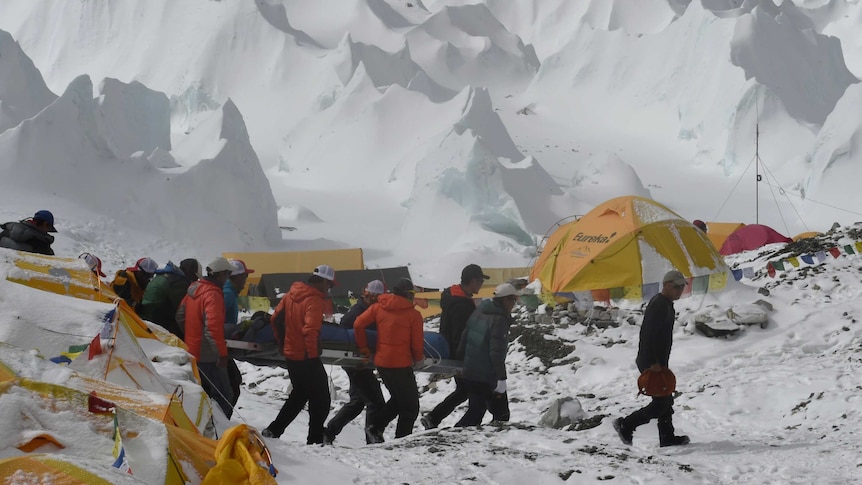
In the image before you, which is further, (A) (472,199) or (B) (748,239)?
(A) (472,199)

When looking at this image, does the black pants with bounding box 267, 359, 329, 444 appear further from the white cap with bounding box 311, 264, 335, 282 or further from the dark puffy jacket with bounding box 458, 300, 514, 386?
the dark puffy jacket with bounding box 458, 300, 514, 386

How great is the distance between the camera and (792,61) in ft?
129

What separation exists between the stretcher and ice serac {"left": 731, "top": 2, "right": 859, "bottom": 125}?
3231 centimetres

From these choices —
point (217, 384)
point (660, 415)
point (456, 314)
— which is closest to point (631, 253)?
point (456, 314)

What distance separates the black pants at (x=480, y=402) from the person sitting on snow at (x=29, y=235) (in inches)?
133

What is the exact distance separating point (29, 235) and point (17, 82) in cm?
2015

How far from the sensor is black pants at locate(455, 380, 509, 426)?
6.67m

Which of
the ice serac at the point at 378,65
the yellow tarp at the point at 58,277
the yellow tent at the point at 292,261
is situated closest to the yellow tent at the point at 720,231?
the yellow tent at the point at 292,261

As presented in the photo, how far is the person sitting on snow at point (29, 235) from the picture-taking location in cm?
686

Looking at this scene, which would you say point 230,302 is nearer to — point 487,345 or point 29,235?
point 29,235

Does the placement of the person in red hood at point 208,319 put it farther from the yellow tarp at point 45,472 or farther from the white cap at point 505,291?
the yellow tarp at point 45,472

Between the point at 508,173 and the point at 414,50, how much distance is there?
23.0 meters

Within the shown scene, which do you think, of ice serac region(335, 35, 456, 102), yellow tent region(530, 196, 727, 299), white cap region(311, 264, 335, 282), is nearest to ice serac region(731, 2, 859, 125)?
ice serac region(335, 35, 456, 102)

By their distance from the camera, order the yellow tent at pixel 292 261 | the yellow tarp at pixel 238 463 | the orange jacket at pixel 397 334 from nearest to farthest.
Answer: the yellow tarp at pixel 238 463 → the orange jacket at pixel 397 334 → the yellow tent at pixel 292 261
